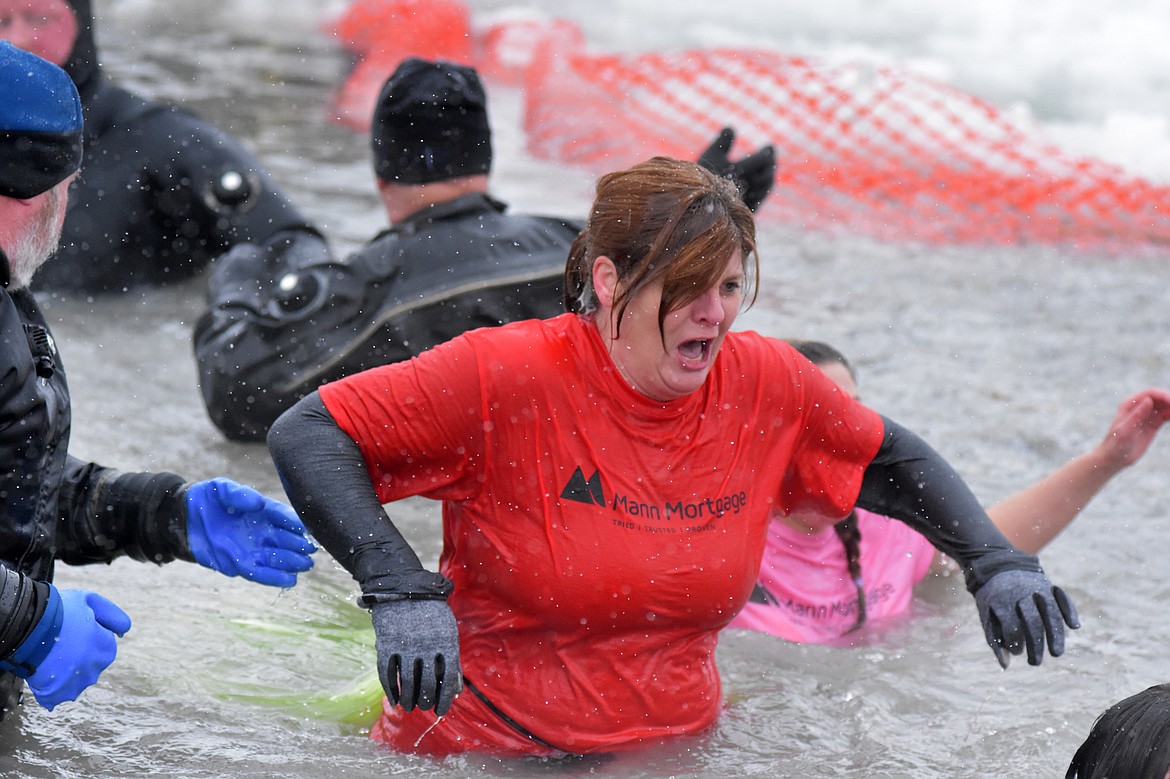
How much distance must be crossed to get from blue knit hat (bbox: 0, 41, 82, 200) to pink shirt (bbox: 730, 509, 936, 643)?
2.16 meters

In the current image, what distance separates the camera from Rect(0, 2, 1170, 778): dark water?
3.28 m

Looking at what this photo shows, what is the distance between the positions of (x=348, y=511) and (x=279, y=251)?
3138 millimetres

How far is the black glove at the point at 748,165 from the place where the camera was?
16.4 ft

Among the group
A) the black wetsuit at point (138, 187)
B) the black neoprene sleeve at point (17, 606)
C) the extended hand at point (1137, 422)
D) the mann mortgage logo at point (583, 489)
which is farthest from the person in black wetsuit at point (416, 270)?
the black neoprene sleeve at point (17, 606)

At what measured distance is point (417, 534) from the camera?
4.76 m

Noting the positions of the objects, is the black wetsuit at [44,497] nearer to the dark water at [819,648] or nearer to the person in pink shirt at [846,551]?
the dark water at [819,648]

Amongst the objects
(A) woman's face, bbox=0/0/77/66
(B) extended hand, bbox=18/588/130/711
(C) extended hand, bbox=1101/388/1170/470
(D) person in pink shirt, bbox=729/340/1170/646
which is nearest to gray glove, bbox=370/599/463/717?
(B) extended hand, bbox=18/588/130/711

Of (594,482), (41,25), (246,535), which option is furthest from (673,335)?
(41,25)

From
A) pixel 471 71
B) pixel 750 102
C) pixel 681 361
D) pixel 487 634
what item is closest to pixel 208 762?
pixel 487 634

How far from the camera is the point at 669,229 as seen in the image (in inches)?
105

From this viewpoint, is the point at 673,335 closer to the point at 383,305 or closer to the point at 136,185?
the point at 383,305

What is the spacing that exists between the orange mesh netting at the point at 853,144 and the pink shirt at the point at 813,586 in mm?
4513

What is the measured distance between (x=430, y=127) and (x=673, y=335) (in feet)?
6.86

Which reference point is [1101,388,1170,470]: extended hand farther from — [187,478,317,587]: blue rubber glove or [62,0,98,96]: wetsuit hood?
[62,0,98,96]: wetsuit hood
